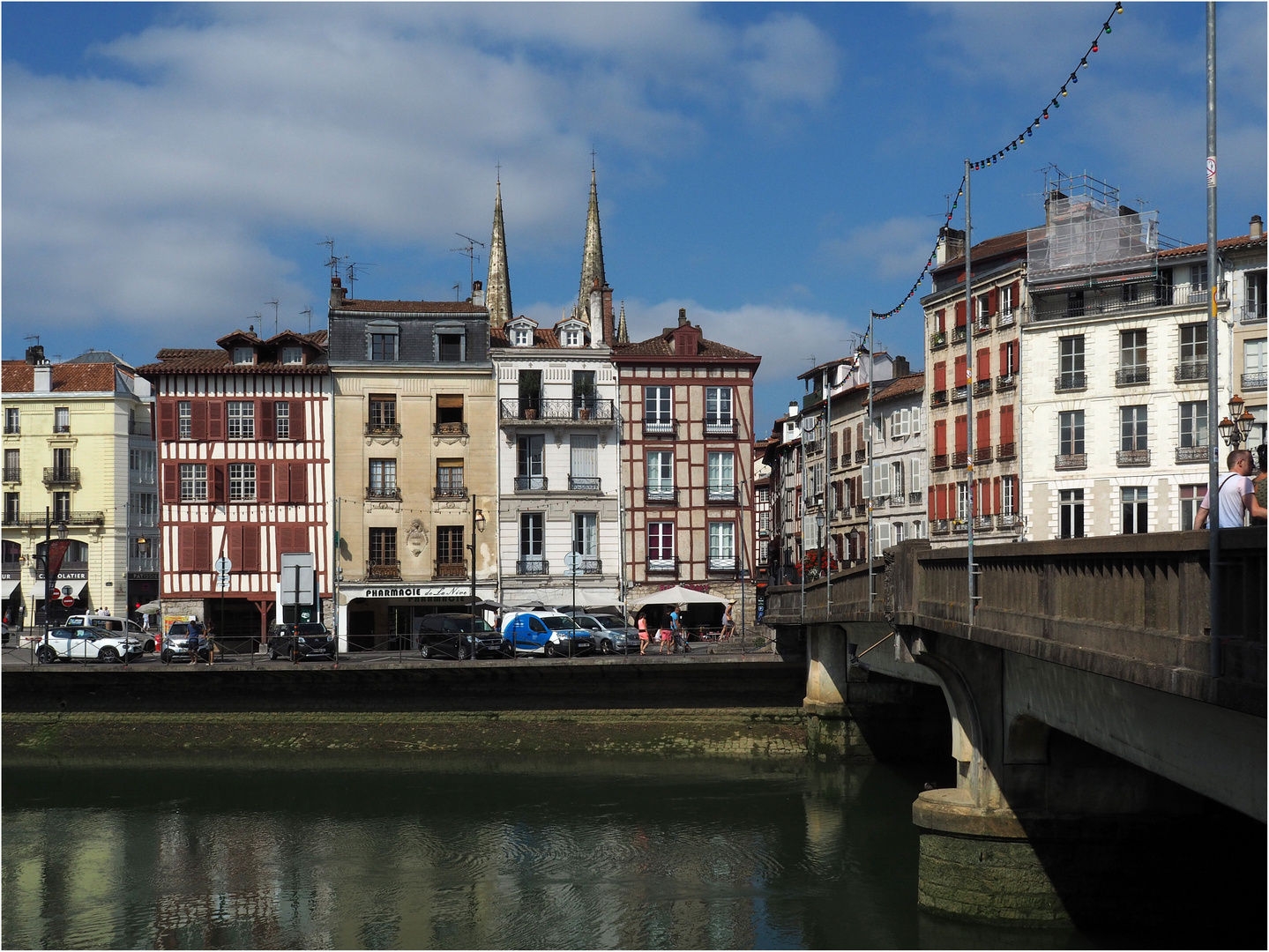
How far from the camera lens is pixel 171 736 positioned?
3894 cm

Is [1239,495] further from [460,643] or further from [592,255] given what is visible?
[592,255]

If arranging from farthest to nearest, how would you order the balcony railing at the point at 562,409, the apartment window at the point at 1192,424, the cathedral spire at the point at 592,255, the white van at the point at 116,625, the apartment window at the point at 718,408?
the cathedral spire at the point at 592,255 < the apartment window at the point at 718,408 < the balcony railing at the point at 562,409 < the white van at the point at 116,625 < the apartment window at the point at 1192,424

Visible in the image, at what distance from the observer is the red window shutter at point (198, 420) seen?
52.5m

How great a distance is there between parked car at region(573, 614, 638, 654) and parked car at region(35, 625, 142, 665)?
47.2ft

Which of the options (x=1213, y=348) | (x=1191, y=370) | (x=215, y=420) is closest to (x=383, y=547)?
(x=215, y=420)

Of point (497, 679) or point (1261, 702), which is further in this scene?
point (497, 679)

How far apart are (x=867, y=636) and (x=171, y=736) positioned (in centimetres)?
1999

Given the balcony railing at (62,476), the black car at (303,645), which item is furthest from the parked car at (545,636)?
the balcony railing at (62,476)

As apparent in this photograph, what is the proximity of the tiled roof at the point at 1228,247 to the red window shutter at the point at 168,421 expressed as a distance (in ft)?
116

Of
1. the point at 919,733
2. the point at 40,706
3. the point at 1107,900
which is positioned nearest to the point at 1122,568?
the point at 1107,900

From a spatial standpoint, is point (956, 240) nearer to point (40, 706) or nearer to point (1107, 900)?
point (40, 706)

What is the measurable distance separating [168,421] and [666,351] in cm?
1911

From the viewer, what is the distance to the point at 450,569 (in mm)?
53094

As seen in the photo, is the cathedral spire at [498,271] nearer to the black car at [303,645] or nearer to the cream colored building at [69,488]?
the cream colored building at [69,488]
